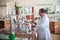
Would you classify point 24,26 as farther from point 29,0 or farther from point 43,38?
point 29,0

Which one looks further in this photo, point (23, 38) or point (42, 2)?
point (42, 2)

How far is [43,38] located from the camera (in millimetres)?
3203

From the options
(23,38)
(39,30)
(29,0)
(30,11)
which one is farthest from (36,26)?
(29,0)

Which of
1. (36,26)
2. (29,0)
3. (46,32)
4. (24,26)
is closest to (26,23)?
(24,26)

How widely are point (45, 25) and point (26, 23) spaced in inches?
20.6

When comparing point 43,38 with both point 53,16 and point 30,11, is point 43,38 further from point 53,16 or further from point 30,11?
point 53,16

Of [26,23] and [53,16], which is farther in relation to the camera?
[53,16]

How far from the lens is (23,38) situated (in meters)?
2.40

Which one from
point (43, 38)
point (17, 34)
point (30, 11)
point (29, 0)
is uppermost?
point (29, 0)

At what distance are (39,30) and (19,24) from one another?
626 millimetres

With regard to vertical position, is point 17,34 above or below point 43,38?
above

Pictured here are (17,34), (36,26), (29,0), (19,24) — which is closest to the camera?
(17,34)

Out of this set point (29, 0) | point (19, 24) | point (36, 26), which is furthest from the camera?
point (29, 0)

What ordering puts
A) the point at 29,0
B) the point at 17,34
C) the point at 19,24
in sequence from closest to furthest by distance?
1. the point at 17,34
2. the point at 19,24
3. the point at 29,0
